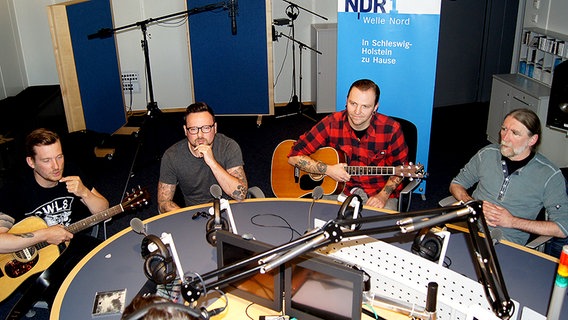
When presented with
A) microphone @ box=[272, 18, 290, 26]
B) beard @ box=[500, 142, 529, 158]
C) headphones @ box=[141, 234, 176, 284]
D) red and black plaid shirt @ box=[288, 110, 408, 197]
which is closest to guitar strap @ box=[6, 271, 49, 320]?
headphones @ box=[141, 234, 176, 284]

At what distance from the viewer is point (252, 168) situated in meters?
5.86

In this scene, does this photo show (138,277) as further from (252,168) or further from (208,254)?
(252,168)

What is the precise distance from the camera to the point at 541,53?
5.88m

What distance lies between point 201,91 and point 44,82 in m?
1.91

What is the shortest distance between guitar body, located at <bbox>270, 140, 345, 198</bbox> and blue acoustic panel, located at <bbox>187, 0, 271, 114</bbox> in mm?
3268

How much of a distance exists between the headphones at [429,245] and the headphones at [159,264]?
3.62 feet

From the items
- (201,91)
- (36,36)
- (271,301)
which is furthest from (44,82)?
(271,301)

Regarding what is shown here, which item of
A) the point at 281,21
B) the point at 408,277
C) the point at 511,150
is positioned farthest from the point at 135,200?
the point at 281,21

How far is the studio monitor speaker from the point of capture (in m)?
3.72

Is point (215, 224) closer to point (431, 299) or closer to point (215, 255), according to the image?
point (215, 255)

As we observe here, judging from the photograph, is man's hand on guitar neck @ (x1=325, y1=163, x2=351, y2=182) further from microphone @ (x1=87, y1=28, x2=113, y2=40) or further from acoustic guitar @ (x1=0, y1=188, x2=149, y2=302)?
microphone @ (x1=87, y1=28, x2=113, y2=40)

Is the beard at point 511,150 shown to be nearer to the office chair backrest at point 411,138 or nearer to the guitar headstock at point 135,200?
the office chair backrest at point 411,138

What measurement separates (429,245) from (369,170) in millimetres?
1267

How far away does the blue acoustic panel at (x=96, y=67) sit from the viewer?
19.2ft
